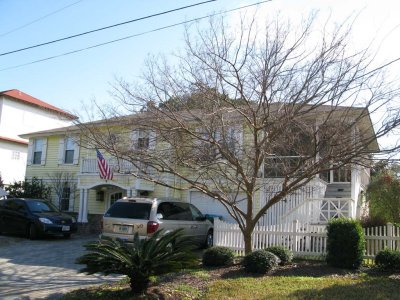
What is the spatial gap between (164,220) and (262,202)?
6683mm

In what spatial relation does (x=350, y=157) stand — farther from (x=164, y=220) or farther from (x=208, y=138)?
(x=164, y=220)

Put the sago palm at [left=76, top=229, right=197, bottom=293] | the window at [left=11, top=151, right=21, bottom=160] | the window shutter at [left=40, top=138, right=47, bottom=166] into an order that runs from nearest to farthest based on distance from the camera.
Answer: the sago palm at [left=76, top=229, right=197, bottom=293]
the window shutter at [left=40, top=138, right=47, bottom=166]
the window at [left=11, top=151, right=21, bottom=160]

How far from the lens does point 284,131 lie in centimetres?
1009

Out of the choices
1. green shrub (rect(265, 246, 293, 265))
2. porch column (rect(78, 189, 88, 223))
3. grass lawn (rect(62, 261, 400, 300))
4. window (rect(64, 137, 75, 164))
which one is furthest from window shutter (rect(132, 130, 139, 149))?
window (rect(64, 137, 75, 164))

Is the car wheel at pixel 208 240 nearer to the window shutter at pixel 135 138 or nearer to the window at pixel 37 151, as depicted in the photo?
the window shutter at pixel 135 138

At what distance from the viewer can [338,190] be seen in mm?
18562

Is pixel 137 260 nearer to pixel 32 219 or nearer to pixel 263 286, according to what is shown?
pixel 263 286

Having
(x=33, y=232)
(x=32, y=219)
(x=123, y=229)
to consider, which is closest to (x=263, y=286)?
(x=123, y=229)

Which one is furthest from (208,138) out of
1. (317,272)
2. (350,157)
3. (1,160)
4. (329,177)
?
(1,160)

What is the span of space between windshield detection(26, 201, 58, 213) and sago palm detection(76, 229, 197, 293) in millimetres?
11037

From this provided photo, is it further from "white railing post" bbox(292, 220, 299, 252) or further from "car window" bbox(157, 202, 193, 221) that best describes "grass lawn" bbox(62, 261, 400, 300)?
"car window" bbox(157, 202, 193, 221)

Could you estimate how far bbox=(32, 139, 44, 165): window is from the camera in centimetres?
2758

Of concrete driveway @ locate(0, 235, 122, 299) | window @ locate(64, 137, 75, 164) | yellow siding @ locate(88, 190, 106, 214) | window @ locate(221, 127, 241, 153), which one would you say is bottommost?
concrete driveway @ locate(0, 235, 122, 299)

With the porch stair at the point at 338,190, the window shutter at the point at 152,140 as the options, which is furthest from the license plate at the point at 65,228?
the porch stair at the point at 338,190
